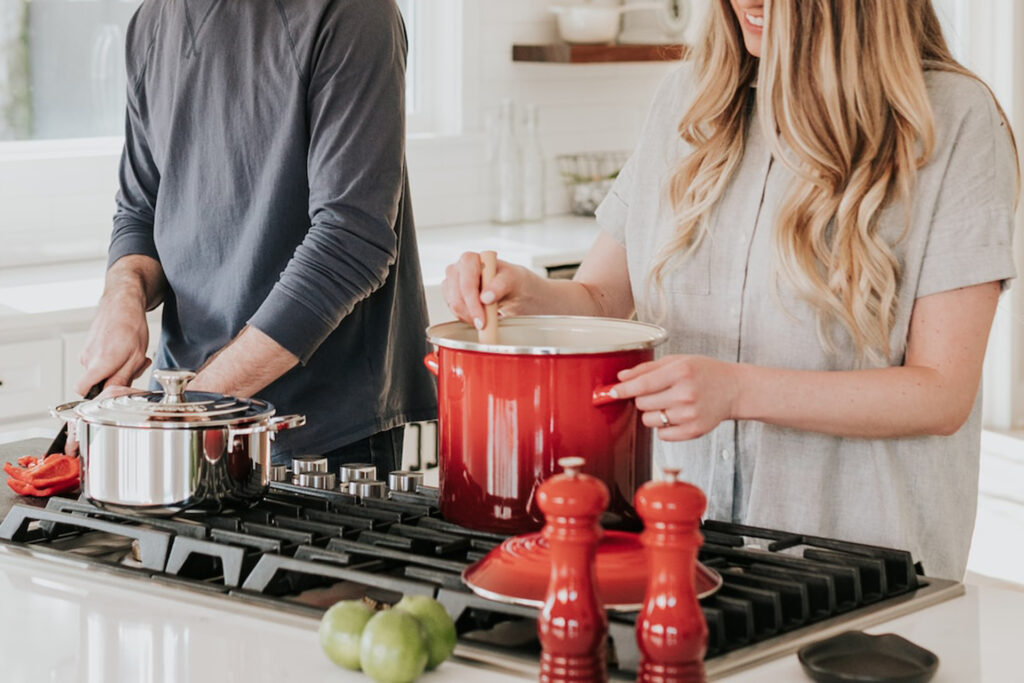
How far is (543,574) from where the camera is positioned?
1279 millimetres

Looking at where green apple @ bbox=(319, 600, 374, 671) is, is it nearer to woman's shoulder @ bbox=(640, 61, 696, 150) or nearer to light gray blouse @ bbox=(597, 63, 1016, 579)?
light gray blouse @ bbox=(597, 63, 1016, 579)

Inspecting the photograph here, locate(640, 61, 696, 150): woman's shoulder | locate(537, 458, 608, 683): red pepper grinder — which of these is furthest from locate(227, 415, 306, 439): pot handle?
locate(640, 61, 696, 150): woman's shoulder

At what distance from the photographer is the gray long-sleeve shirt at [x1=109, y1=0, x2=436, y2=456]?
2.16 metres

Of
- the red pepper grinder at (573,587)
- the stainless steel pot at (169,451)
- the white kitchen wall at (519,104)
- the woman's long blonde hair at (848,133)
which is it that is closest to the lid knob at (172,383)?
the stainless steel pot at (169,451)

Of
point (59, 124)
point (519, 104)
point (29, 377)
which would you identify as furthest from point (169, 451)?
point (519, 104)

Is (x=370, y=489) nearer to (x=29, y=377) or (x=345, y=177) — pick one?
(x=345, y=177)

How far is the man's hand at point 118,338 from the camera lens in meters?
2.12

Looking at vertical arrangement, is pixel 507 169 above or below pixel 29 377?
above

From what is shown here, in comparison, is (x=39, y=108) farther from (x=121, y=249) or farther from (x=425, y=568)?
(x=425, y=568)

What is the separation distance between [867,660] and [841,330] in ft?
2.14

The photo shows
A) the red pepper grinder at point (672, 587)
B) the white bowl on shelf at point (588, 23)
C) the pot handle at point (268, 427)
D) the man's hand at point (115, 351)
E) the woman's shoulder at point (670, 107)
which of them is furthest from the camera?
the white bowl on shelf at point (588, 23)

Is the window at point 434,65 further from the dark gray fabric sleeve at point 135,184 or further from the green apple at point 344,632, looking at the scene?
the green apple at point 344,632

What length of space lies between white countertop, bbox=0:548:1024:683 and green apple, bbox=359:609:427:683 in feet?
0.11

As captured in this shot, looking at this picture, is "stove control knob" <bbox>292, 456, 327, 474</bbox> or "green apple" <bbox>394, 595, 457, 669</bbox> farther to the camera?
"stove control knob" <bbox>292, 456, 327, 474</bbox>
